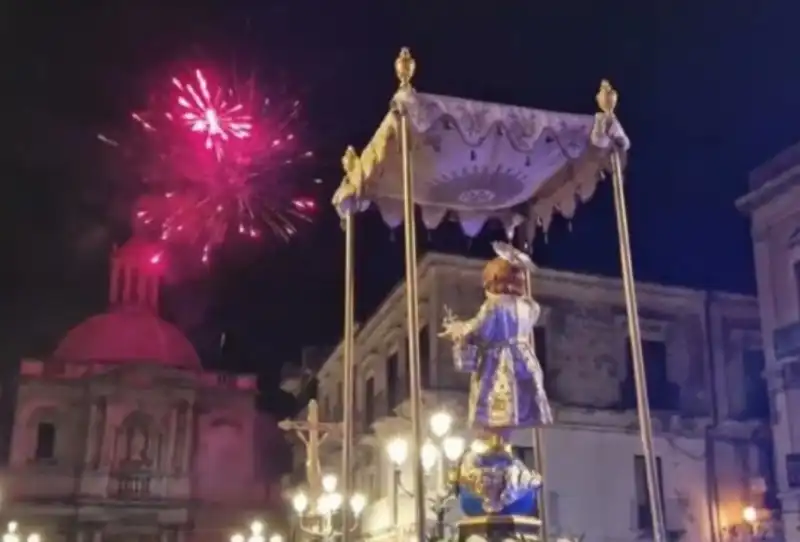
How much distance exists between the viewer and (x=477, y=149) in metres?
6.57

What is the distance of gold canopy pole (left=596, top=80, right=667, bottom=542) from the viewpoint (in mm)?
5836

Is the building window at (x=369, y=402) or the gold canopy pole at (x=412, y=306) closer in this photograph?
the gold canopy pole at (x=412, y=306)

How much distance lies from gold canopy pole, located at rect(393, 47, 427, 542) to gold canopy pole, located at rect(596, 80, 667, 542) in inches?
53.1

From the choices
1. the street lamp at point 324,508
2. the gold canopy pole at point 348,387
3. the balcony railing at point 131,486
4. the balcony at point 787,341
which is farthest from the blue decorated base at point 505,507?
the balcony railing at point 131,486

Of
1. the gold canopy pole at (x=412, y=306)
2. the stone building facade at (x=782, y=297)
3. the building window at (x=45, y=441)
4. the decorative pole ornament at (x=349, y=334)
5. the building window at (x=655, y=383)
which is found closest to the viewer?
the gold canopy pole at (x=412, y=306)


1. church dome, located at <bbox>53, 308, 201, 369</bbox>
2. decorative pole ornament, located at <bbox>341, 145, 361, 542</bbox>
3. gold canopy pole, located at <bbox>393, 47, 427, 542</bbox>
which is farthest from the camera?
church dome, located at <bbox>53, 308, 201, 369</bbox>

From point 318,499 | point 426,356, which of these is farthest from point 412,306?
point 426,356

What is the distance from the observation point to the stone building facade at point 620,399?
18297mm

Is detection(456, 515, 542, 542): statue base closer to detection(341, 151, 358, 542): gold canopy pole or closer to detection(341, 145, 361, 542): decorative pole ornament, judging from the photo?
detection(341, 151, 358, 542): gold canopy pole

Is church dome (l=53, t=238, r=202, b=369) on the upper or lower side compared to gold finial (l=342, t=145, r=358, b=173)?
upper

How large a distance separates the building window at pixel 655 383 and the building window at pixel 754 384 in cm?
162

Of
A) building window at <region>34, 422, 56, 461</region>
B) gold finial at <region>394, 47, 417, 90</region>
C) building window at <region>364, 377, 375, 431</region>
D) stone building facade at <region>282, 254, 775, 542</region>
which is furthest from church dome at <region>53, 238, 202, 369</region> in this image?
gold finial at <region>394, 47, 417, 90</region>

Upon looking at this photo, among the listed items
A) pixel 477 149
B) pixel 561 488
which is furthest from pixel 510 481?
pixel 561 488

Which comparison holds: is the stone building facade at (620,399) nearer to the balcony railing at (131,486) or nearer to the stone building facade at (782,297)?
the stone building facade at (782,297)
